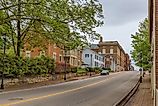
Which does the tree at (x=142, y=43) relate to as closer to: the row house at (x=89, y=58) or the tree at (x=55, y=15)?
the tree at (x=55, y=15)

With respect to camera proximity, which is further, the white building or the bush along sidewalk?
the white building

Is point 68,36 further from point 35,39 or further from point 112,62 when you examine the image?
point 112,62

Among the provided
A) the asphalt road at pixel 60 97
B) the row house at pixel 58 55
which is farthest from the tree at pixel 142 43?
the asphalt road at pixel 60 97

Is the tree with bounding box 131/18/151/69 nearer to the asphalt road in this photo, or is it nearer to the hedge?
the hedge

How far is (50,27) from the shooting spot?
1208 inches

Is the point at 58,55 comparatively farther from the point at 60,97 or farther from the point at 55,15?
the point at 60,97

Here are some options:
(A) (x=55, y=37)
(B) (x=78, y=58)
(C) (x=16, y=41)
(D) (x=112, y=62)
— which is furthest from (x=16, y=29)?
(D) (x=112, y=62)

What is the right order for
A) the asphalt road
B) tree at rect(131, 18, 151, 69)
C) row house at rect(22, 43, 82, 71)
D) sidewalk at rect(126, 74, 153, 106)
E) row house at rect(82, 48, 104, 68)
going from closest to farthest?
the asphalt road
sidewalk at rect(126, 74, 153, 106)
tree at rect(131, 18, 151, 69)
row house at rect(22, 43, 82, 71)
row house at rect(82, 48, 104, 68)

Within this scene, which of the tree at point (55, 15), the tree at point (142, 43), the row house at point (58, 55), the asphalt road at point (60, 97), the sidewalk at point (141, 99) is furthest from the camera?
the row house at point (58, 55)

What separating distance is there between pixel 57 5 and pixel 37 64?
17.1 metres

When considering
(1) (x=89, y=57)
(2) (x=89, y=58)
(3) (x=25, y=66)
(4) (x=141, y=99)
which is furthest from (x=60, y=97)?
(2) (x=89, y=58)

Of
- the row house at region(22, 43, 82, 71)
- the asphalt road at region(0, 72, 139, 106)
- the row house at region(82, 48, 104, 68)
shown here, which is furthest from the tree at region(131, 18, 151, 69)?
the row house at region(82, 48, 104, 68)

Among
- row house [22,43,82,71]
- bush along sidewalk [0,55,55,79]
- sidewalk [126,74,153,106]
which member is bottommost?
sidewalk [126,74,153,106]

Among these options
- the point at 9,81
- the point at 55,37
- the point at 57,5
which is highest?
the point at 57,5
